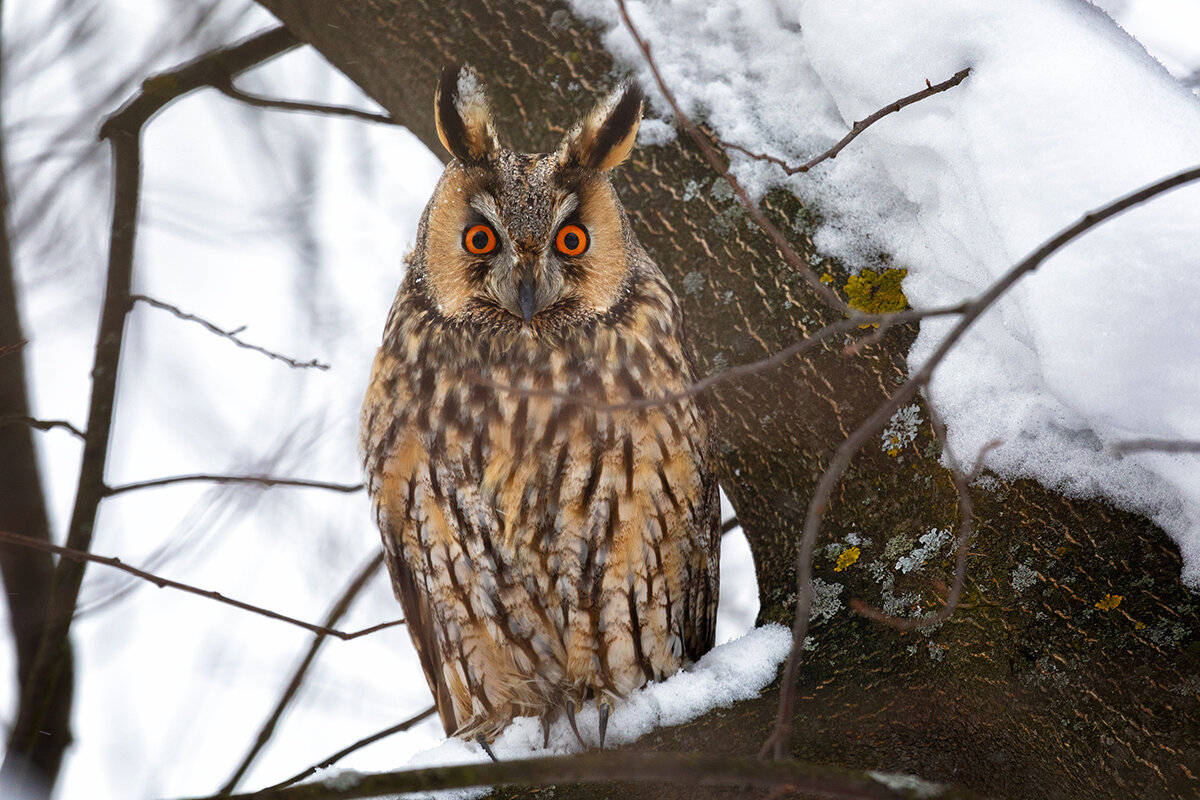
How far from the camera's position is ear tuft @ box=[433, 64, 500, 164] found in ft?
Answer: 5.90

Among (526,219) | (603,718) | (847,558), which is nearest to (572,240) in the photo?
(526,219)

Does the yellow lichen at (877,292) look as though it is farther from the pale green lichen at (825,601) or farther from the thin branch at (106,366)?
the thin branch at (106,366)

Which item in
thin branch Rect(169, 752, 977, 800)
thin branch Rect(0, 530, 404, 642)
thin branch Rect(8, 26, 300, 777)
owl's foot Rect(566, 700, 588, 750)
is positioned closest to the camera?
thin branch Rect(169, 752, 977, 800)

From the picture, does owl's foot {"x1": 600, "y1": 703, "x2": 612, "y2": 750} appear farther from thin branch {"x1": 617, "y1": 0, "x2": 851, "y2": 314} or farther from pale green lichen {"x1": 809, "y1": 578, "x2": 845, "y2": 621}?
thin branch {"x1": 617, "y1": 0, "x2": 851, "y2": 314}

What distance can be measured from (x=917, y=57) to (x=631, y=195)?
680mm

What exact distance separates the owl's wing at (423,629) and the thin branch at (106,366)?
0.66 metres

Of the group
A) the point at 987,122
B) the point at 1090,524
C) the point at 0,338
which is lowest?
the point at 1090,524

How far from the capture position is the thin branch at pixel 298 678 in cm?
210

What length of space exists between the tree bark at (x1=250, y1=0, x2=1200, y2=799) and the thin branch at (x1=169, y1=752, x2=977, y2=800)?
58cm

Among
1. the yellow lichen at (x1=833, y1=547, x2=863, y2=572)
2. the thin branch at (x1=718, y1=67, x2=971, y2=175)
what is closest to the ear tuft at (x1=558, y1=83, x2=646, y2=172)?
the thin branch at (x1=718, y1=67, x2=971, y2=175)

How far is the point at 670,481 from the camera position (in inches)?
72.1

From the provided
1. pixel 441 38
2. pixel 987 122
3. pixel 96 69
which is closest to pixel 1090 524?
pixel 987 122

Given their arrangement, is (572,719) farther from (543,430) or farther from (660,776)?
(660,776)

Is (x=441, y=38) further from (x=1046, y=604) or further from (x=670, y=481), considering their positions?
(x=1046, y=604)
